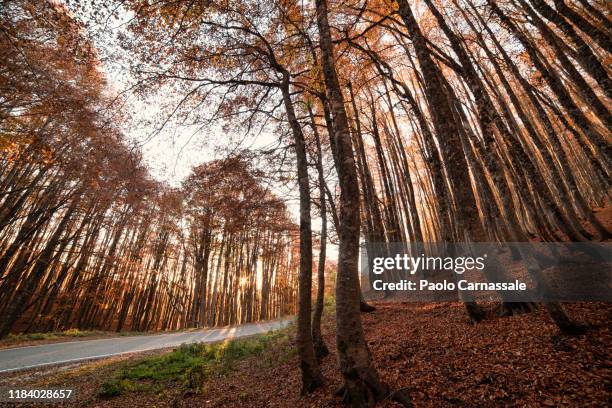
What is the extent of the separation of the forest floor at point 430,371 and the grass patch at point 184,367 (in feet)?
0.10

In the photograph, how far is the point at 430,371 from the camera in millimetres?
4059

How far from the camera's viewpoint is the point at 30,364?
7441 mm

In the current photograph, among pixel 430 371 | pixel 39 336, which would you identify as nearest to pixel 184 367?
pixel 430 371

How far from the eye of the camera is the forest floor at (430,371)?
123 inches

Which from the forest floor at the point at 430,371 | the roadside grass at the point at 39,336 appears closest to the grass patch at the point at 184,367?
the forest floor at the point at 430,371

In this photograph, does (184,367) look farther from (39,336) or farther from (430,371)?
(39,336)

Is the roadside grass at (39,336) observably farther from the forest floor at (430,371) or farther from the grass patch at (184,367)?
the grass patch at (184,367)

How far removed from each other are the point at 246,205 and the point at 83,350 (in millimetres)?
9060

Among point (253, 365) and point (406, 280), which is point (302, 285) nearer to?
point (253, 365)

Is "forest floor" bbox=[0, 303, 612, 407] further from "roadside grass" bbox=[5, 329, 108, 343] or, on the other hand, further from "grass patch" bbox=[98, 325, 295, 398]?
"roadside grass" bbox=[5, 329, 108, 343]

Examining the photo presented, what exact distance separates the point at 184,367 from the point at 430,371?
6.87m

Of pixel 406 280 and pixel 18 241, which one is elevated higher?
pixel 18 241

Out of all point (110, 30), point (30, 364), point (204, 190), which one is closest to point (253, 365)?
point (204, 190)

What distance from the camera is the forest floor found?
10.2ft
